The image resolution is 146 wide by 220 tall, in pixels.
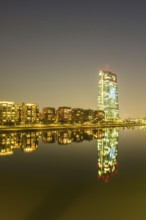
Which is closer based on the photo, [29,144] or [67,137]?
[29,144]

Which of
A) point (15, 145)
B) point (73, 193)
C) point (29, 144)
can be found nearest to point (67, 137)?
point (29, 144)

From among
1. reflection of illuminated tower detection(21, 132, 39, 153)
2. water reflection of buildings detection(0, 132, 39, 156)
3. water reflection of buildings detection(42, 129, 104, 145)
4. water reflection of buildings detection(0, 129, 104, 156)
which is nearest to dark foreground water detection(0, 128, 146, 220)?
water reflection of buildings detection(0, 132, 39, 156)

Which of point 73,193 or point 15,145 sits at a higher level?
point 15,145

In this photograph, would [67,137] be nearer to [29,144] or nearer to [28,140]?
[28,140]

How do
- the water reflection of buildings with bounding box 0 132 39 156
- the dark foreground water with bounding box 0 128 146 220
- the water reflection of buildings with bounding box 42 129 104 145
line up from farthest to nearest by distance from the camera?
1. the water reflection of buildings with bounding box 42 129 104 145
2. the water reflection of buildings with bounding box 0 132 39 156
3. the dark foreground water with bounding box 0 128 146 220

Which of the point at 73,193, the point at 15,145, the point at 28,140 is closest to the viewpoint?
the point at 73,193

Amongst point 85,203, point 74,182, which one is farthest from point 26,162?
point 85,203

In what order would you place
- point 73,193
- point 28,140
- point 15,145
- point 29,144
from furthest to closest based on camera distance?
point 28,140 → point 29,144 → point 15,145 → point 73,193

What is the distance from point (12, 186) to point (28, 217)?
6.76 m

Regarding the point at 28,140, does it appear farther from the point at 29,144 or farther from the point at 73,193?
the point at 73,193

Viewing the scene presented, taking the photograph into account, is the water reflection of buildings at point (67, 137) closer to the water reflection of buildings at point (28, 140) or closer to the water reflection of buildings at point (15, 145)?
the water reflection of buildings at point (28, 140)

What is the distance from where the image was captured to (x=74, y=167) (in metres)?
26.9

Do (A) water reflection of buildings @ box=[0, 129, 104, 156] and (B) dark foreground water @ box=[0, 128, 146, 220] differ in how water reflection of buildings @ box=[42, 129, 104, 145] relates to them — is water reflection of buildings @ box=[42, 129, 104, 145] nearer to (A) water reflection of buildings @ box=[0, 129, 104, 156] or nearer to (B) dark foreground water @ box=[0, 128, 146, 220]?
(A) water reflection of buildings @ box=[0, 129, 104, 156]

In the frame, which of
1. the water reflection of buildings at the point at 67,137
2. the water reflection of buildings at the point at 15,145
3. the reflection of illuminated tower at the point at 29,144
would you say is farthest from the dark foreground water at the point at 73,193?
the water reflection of buildings at the point at 67,137
